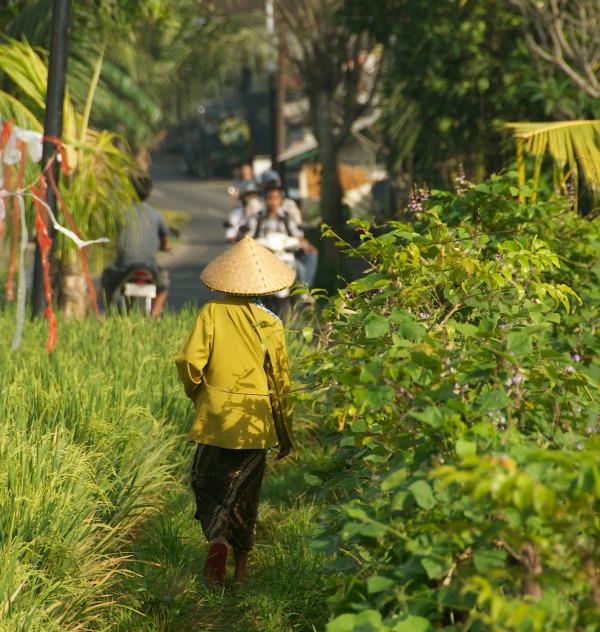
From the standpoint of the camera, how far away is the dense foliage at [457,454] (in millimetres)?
2688

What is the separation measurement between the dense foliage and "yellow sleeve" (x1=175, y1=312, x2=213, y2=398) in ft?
2.37

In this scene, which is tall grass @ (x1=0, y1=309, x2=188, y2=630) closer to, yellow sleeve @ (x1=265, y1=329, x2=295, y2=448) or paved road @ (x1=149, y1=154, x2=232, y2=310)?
yellow sleeve @ (x1=265, y1=329, x2=295, y2=448)

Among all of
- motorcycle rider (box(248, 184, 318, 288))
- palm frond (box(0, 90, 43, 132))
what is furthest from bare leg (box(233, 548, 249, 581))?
motorcycle rider (box(248, 184, 318, 288))

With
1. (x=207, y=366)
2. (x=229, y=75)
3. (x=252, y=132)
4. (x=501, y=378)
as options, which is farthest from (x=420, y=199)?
(x=252, y=132)

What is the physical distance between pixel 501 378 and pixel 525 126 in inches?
225

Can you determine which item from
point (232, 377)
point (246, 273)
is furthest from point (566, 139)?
point (232, 377)

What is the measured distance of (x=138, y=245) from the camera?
10.0 metres

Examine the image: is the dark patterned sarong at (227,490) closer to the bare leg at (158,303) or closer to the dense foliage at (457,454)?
the dense foliage at (457,454)

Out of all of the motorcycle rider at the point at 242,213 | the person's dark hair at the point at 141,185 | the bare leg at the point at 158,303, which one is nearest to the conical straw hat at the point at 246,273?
the bare leg at the point at 158,303

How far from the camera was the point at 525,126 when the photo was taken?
879 cm

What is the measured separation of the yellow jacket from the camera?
16.8 ft

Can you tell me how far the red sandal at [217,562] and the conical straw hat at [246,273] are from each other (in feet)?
3.82

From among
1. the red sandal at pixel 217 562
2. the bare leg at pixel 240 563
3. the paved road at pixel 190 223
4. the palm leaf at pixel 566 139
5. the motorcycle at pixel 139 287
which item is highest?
the palm leaf at pixel 566 139

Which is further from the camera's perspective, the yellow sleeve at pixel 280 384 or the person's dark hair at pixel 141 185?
the person's dark hair at pixel 141 185
